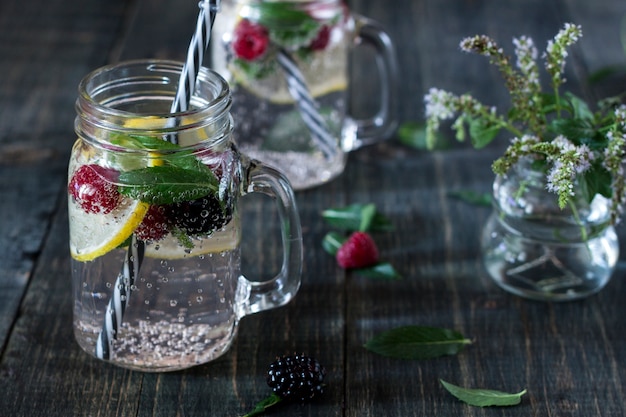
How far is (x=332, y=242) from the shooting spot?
1.45 m

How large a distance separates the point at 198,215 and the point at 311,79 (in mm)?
557

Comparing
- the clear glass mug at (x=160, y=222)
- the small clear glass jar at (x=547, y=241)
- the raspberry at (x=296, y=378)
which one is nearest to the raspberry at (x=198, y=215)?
the clear glass mug at (x=160, y=222)

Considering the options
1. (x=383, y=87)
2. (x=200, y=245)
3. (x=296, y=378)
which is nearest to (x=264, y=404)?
(x=296, y=378)

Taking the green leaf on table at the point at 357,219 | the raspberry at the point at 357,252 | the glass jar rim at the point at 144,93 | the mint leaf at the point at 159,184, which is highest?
the glass jar rim at the point at 144,93

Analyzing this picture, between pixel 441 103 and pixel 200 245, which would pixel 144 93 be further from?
pixel 441 103

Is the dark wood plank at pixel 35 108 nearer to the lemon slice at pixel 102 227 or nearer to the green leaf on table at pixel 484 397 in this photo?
the lemon slice at pixel 102 227

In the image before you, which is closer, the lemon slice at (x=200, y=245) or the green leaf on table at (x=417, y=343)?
the lemon slice at (x=200, y=245)

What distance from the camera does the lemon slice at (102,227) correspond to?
3.52 feet

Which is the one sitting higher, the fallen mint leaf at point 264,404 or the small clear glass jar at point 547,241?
the small clear glass jar at point 547,241

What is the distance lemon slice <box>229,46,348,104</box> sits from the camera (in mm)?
1568

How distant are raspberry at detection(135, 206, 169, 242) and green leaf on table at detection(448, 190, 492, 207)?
25.4 inches

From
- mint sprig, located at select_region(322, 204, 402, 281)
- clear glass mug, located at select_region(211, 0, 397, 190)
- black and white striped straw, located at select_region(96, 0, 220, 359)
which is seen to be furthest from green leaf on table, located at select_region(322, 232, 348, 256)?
black and white striped straw, located at select_region(96, 0, 220, 359)

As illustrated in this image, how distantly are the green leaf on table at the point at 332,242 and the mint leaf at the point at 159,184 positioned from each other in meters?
0.41

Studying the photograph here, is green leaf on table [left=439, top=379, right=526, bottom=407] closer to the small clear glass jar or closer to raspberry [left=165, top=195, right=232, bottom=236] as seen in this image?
the small clear glass jar
